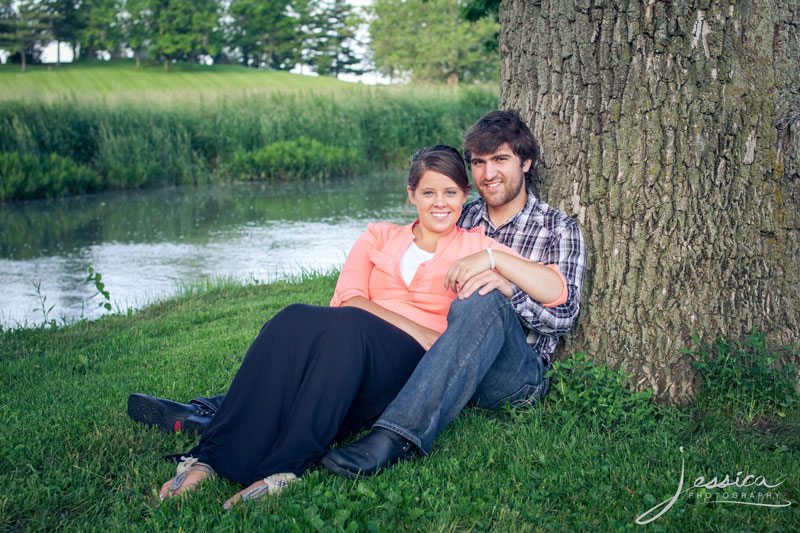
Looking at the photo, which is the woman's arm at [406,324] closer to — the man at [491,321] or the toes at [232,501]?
the man at [491,321]

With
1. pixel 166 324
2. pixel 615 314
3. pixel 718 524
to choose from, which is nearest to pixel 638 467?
pixel 718 524

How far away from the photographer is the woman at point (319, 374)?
8.14 feet

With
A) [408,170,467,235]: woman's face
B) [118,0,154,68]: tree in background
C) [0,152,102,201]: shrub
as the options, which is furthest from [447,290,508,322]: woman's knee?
[118,0,154,68]: tree in background

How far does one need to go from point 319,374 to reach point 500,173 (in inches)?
53.9

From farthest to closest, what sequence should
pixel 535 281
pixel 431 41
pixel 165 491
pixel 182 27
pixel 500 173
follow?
pixel 182 27, pixel 431 41, pixel 500 173, pixel 535 281, pixel 165 491

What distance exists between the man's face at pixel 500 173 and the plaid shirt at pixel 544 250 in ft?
0.37

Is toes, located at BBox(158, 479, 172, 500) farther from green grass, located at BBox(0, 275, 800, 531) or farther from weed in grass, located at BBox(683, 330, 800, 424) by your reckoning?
weed in grass, located at BBox(683, 330, 800, 424)

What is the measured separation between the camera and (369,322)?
2.71 meters

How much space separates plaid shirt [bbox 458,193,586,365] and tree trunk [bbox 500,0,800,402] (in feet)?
0.57

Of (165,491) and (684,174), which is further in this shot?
(684,174)

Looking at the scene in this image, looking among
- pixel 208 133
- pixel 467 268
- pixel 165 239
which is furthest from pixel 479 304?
pixel 208 133

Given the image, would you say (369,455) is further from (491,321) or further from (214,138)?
(214,138)

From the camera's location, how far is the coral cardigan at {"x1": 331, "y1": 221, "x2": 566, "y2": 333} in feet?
10.1

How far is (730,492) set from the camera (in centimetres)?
237
